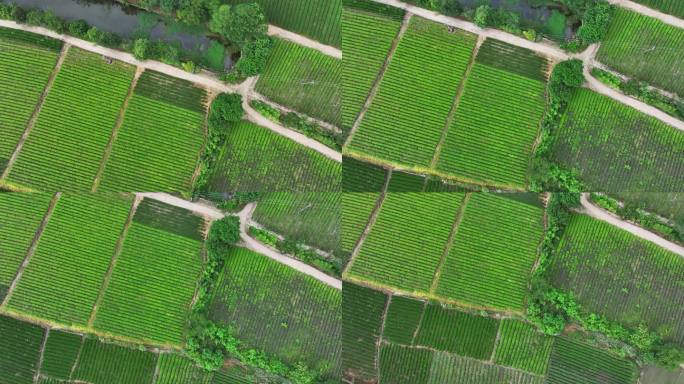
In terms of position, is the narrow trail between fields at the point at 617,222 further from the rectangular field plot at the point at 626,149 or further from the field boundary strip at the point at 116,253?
the field boundary strip at the point at 116,253

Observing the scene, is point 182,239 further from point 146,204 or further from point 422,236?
point 422,236

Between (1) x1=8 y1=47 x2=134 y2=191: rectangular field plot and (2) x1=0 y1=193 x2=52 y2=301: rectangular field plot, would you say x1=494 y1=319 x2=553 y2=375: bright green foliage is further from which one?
(2) x1=0 y1=193 x2=52 y2=301: rectangular field plot

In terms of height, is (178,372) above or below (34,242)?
below

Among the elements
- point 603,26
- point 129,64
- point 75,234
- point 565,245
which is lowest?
point 75,234

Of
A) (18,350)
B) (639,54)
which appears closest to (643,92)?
(639,54)

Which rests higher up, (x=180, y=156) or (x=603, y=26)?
(x=603, y=26)

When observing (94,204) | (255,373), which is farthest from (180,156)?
(255,373)

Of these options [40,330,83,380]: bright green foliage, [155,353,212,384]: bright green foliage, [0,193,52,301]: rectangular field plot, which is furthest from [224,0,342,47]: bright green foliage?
[40,330,83,380]: bright green foliage

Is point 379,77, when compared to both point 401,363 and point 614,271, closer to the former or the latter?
point 401,363
